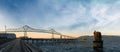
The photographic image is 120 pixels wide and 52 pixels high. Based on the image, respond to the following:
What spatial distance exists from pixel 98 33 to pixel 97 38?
1.39 m

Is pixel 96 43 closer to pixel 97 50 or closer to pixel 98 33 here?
pixel 98 33

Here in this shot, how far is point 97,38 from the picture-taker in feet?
242

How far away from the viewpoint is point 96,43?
2931 inches

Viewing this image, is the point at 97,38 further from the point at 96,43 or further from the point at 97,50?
the point at 97,50

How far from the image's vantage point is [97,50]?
82.4 metres

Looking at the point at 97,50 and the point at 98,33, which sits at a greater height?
the point at 98,33

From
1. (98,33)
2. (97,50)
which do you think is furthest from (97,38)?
(97,50)

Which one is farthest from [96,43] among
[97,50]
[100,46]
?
[97,50]

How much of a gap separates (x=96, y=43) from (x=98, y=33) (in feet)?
9.56

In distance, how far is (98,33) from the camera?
73625 millimetres

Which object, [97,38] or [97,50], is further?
[97,50]

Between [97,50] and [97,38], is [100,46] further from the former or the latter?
[97,50]

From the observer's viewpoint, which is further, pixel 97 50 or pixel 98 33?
pixel 97 50

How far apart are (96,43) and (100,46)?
4.86 ft
